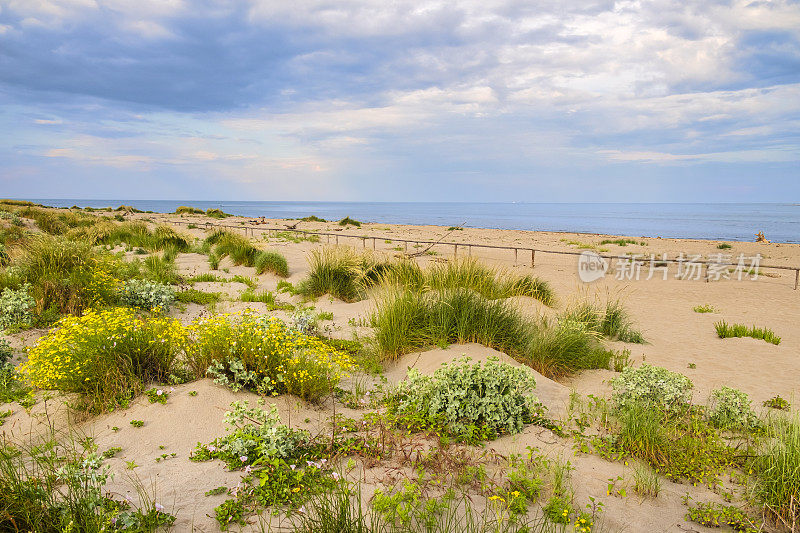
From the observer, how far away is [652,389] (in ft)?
16.6

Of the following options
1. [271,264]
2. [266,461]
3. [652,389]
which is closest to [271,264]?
[271,264]

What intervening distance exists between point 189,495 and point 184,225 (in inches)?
1437

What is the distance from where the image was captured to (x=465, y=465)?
3820 millimetres

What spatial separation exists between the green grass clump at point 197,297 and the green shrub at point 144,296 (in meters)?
1.00

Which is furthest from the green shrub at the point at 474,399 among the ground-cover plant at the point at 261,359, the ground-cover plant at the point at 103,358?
the ground-cover plant at the point at 103,358

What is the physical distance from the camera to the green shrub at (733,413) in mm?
4773

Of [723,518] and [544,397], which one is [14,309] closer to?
[544,397]

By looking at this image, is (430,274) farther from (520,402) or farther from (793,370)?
(793,370)

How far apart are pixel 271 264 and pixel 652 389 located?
11548 millimetres

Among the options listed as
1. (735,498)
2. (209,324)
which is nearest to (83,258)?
(209,324)

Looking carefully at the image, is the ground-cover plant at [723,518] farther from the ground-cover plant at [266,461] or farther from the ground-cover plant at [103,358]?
the ground-cover plant at [103,358]

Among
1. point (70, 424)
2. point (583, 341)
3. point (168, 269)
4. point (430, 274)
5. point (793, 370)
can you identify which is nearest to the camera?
point (70, 424)

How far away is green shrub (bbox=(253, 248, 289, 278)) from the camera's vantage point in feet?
46.0

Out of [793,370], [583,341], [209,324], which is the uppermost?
[209,324]
